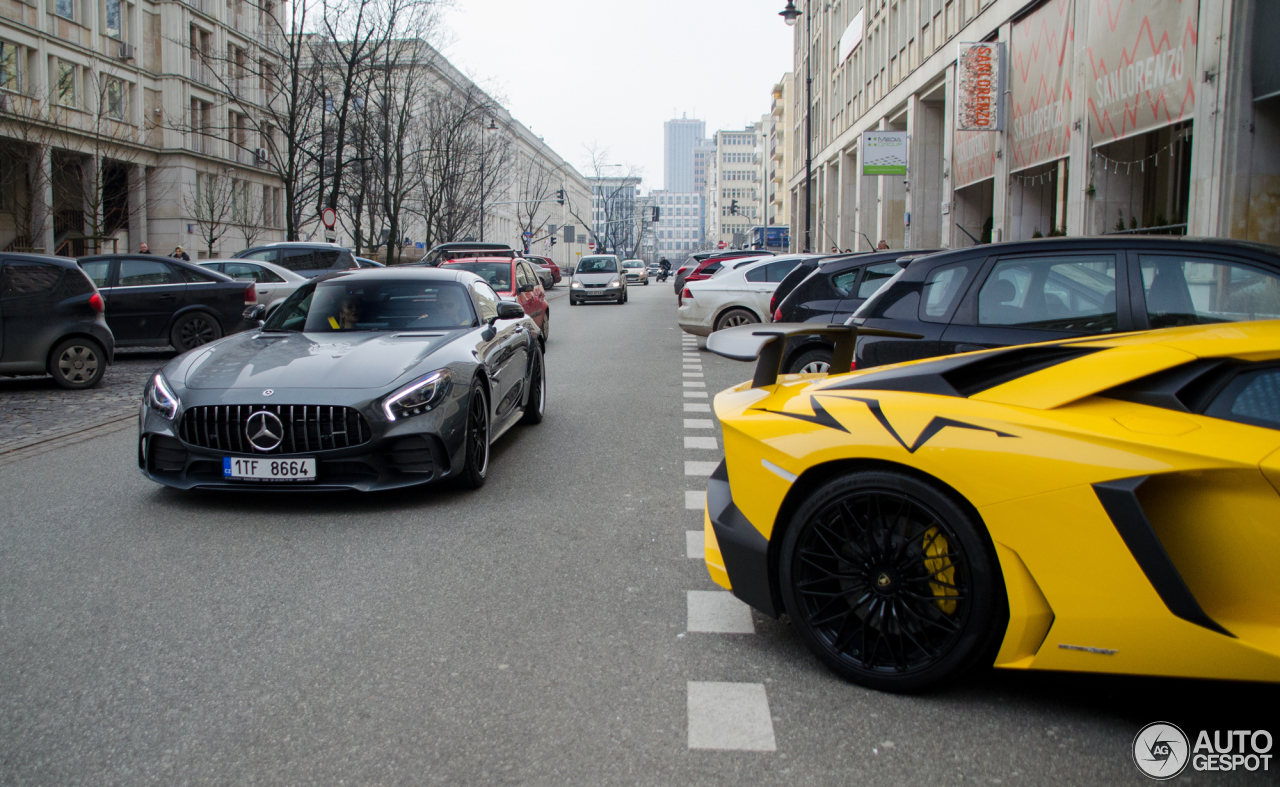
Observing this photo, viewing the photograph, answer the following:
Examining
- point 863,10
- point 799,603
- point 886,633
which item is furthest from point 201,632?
point 863,10

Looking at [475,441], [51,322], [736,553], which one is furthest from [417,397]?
[51,322]

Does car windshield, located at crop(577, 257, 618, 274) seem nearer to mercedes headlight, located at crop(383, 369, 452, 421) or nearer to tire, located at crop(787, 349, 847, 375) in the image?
tire, located at crop(787, 349, 847, 375)

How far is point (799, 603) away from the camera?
3.57 meters

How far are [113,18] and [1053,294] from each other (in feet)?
177

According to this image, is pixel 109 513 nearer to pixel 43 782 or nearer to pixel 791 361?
pixel 43 782

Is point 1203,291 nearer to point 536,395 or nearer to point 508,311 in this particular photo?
point 508,311

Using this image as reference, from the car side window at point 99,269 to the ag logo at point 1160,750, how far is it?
15.4 m

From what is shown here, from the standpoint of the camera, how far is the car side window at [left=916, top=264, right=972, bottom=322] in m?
5.96

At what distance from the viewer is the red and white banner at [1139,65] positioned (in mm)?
15148

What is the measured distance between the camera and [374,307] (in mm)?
7629

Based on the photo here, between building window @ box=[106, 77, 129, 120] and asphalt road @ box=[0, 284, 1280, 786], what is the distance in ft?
139

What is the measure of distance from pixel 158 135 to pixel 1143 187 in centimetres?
4880

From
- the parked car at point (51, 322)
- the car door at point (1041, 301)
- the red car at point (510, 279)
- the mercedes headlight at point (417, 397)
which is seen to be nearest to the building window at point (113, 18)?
the red car at point (510, 279)

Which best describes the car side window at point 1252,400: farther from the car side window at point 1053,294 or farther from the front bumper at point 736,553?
the car side window at point 1053,294
